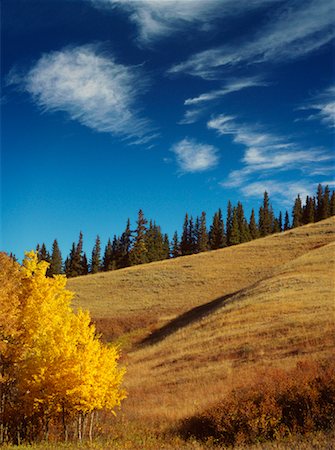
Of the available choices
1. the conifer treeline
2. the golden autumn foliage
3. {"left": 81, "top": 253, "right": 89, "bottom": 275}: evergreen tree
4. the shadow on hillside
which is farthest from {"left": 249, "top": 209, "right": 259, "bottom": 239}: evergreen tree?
the golden autumn foliage

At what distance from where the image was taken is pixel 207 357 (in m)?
27.6

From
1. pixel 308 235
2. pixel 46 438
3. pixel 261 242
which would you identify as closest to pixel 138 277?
pixel 261 242

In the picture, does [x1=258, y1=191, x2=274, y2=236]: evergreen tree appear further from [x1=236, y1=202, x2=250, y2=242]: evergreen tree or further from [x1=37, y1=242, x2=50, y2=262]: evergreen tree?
[x1=37, y1=242, x2=50, y2=262]: evergreen tree

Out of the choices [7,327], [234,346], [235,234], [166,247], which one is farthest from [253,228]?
[7,327]

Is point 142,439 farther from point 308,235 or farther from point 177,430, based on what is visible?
point 308,235

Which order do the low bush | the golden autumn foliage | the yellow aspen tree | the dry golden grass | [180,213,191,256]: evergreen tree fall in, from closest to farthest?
1. the low bush
2. the golden autumn foliage
3. the yellow aspen tree
4. the dry golden grass
5. [180,213,191,256]: evergreen tree

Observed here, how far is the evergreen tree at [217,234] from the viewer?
391 feet

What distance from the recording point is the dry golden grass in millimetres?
21391

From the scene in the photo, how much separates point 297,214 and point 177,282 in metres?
80.7

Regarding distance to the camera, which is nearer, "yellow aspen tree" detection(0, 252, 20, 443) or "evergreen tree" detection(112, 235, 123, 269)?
"yellow aspen tree" detection(0, 252, 20, 443)

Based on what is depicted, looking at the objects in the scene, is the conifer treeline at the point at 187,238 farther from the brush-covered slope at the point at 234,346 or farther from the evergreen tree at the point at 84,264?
the brush-covered slope at the point at 234,346

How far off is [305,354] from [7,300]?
14191mm

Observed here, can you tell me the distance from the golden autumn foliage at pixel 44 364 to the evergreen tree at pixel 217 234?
100808mm

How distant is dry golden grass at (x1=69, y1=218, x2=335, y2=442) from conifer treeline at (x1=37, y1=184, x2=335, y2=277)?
36.9m
